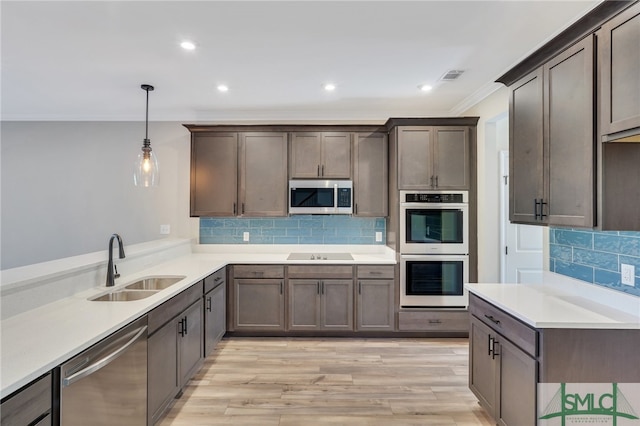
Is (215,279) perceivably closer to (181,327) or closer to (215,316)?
(215,316)

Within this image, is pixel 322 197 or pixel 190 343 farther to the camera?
pixel 322 197

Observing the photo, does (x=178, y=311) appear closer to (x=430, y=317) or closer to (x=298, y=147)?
(x=298, y=147)

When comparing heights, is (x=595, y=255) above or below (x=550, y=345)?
above

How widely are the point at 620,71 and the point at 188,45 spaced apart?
8.73ft

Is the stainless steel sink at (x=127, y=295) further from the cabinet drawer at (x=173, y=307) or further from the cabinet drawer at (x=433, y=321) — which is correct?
the cabinet drawer at (x=433, y=321)

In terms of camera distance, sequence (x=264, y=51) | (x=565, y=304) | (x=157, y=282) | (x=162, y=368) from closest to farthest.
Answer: (x=565, y=304) → (x=162, y=368) → (x=264, y=51) → (x=157, y=282)

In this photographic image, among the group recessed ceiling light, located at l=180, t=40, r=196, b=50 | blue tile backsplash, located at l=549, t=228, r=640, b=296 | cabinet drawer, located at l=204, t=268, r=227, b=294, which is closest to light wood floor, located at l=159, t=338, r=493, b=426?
cabinet drawer, located at l=204, t=268, r=227, b=294

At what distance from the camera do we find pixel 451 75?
3.03 meters

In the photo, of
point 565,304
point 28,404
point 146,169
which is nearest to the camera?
point 28,404

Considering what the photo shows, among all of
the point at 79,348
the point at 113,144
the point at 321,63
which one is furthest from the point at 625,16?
the point at 113,144

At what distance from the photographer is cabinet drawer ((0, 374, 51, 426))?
3.53ft

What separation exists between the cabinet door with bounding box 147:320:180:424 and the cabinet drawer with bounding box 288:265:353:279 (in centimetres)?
151

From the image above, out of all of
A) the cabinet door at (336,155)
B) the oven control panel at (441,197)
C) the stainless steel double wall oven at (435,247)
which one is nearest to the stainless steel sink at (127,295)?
the cabinet door at (336,155)

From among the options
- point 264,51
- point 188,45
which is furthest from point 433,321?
point 188,45
